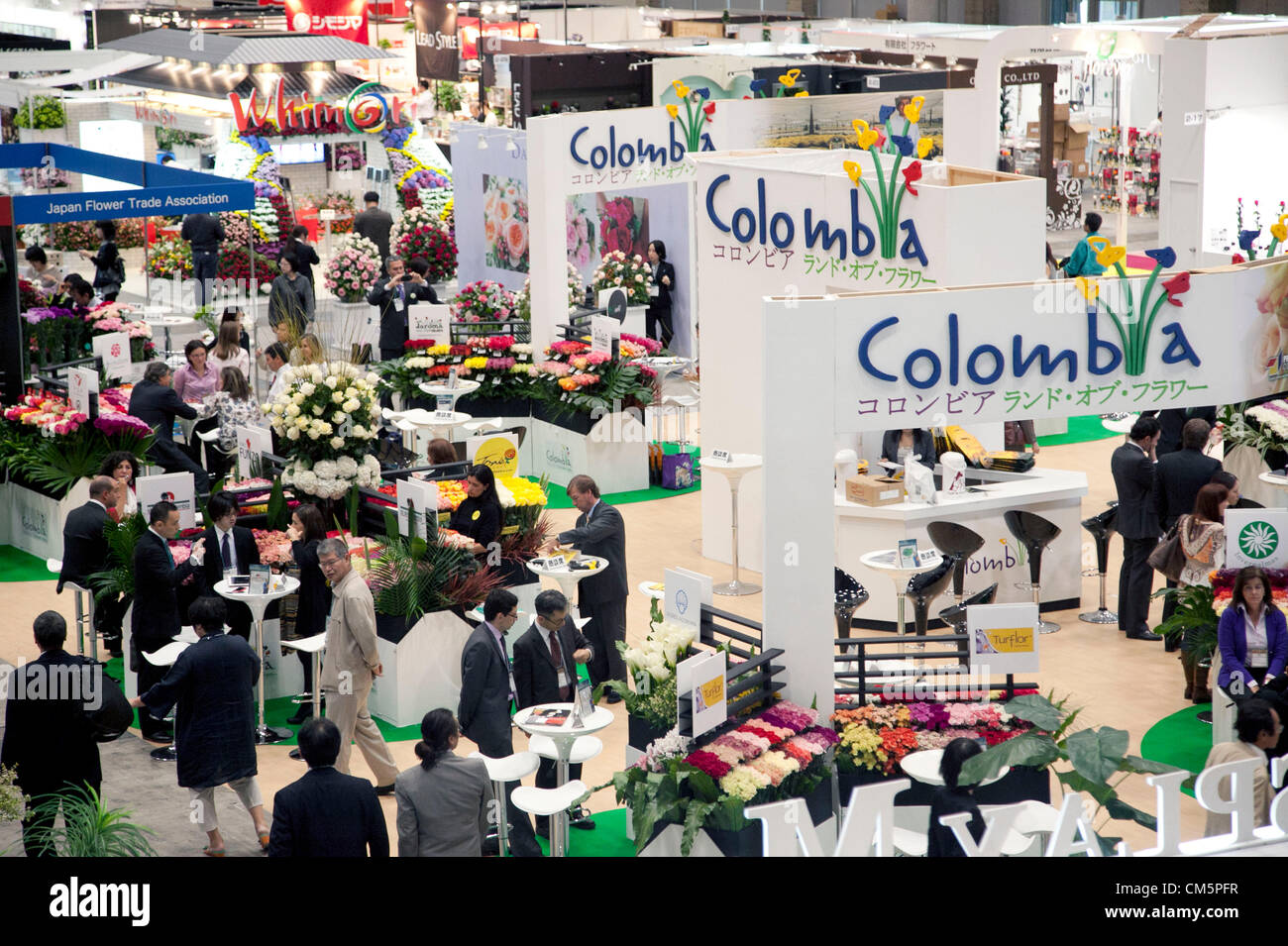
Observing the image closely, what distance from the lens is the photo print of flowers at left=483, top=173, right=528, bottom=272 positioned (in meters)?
18.1

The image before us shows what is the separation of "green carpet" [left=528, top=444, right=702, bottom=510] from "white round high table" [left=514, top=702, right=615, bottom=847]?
591 centimetres

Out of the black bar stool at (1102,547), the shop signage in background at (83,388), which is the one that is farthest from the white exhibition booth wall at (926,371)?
the shop signage in background at (83,388)

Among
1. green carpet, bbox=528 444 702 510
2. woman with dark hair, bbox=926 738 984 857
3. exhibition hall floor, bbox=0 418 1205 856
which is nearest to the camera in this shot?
woman with dark hair, bbox=926 738 984 857

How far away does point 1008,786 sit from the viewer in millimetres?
6738

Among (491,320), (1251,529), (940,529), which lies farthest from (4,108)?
(1251,529)

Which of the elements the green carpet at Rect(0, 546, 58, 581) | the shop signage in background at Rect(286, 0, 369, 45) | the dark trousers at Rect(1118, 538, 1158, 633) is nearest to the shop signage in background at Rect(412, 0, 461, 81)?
the shop signage in background at Rect(286, 0, 369, 45)

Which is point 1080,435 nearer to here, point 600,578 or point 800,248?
point 800,248

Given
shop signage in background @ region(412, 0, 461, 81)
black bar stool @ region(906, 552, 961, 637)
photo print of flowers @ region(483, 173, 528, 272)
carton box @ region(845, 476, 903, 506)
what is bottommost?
black bar stool @ region(906, 552, 961, 637)

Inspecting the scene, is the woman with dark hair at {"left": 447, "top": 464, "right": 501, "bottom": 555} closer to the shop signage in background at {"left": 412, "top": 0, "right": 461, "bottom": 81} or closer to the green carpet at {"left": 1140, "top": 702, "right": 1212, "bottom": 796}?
the green carpet at {"left": 1140, "top": 702, "right": 1212, "bottom": 796}

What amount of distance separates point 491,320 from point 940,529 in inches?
239

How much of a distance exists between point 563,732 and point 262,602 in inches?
91.1

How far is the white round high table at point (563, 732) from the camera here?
251 inches

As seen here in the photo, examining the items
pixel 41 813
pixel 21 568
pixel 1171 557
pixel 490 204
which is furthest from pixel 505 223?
pixel 41 813

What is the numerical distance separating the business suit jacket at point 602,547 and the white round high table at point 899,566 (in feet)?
4.74
